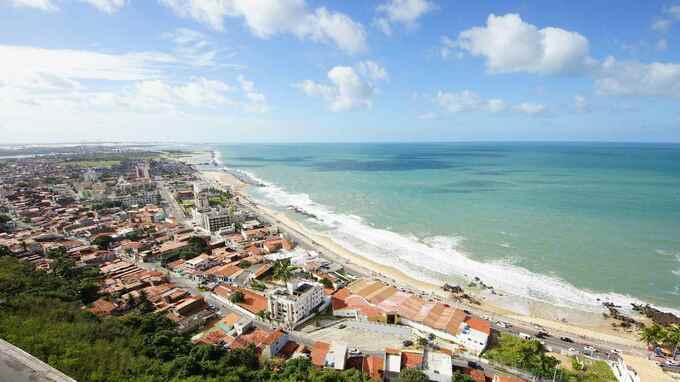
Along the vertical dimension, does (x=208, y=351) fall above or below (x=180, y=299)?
above

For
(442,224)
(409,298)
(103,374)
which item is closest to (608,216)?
(442,224)

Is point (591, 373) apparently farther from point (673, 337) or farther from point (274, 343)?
point (274, 343)

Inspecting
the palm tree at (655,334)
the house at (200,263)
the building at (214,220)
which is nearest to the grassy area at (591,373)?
the palm tree at (655,334)

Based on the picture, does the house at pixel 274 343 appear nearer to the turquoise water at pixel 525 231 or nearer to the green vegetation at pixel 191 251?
the turquoise water at pixel 525 231

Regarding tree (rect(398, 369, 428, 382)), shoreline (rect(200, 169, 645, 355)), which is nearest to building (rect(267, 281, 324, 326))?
shoreline (rect(200, 169, 645, 355))

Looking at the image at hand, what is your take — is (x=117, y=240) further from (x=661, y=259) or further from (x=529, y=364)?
(x=661, y=259)

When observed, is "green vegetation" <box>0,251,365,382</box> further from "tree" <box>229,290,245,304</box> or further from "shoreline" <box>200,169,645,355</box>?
"shoreline" <box>200,169,645,355</box>

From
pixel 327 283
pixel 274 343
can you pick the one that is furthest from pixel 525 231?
pixel 274 343
